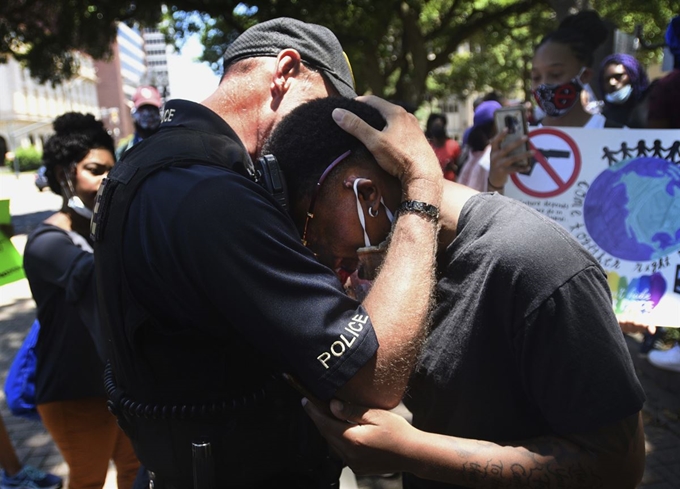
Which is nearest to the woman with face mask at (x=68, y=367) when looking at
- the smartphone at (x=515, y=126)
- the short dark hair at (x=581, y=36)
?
the smartphone at (x=515, y=126)

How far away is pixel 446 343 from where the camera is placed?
1.53m

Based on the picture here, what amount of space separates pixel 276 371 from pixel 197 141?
2.04ft

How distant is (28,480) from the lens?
340 centimetres

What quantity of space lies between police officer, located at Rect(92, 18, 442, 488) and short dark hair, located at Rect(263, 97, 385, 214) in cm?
5

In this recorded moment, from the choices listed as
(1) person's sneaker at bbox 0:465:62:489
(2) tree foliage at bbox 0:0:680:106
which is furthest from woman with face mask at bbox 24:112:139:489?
(2) tree foliage at bbox 0:0:680:106

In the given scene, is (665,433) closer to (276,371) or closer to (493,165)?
(493,165)

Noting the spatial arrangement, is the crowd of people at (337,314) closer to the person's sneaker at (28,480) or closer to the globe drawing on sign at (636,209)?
the globe drawing on sign at (636,209)

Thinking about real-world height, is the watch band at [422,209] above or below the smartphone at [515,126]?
below

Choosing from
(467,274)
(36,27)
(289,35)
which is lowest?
(467,274)

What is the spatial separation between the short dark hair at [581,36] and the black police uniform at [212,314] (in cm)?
295

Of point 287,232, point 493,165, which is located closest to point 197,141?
point 287,232

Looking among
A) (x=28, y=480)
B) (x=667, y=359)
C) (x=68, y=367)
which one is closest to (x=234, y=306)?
(x=68, y=367)

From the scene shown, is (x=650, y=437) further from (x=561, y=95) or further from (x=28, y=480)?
(x=28, y=480)

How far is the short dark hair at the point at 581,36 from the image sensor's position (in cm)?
384
